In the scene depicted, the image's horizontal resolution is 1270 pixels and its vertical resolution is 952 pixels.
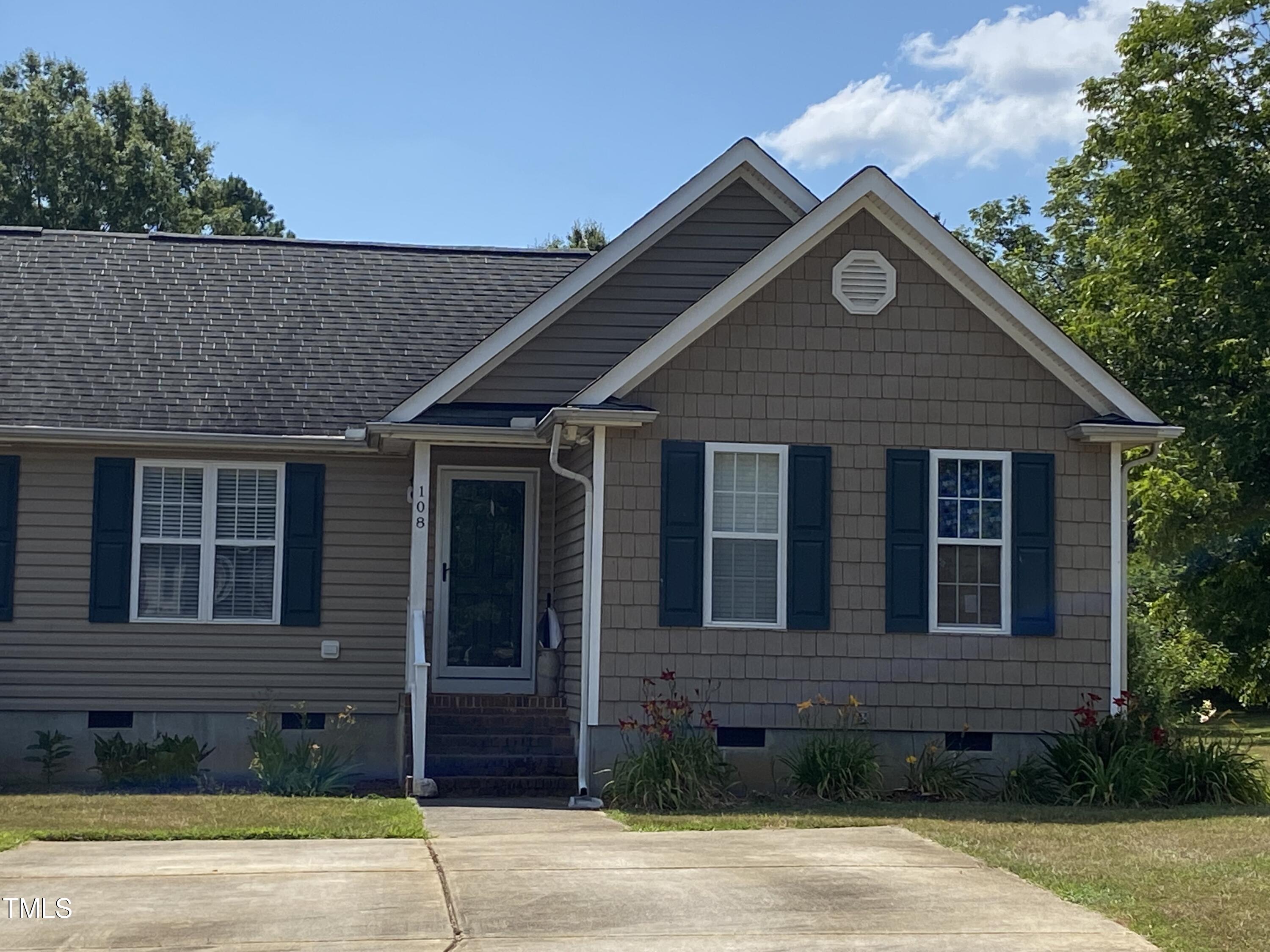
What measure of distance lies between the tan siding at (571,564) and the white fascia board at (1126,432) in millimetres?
3935

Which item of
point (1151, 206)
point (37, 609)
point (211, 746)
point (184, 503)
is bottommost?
point (211, 746)

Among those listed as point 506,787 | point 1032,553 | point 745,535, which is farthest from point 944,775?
point 506,787

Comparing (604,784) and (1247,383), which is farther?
(1247,383)

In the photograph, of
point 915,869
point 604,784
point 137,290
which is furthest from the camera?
point 137,290

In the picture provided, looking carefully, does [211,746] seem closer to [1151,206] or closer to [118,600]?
[118,600]

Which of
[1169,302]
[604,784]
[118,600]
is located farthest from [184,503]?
[1169,302]

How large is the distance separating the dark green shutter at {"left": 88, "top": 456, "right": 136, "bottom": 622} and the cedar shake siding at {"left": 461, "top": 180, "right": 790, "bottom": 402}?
319 centimetres

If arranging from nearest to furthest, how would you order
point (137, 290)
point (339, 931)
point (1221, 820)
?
point (339, 931) < point (1221, 820) < point (137, 290)

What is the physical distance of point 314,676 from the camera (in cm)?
1394

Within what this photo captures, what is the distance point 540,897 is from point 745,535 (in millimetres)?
5341

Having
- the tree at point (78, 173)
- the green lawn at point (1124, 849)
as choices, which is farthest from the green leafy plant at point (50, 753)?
the tree at point (78, 173)

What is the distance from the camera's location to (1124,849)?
8750 millimetres

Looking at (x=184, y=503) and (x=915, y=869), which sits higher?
(x=184, y=503)

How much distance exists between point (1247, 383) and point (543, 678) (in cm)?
954
